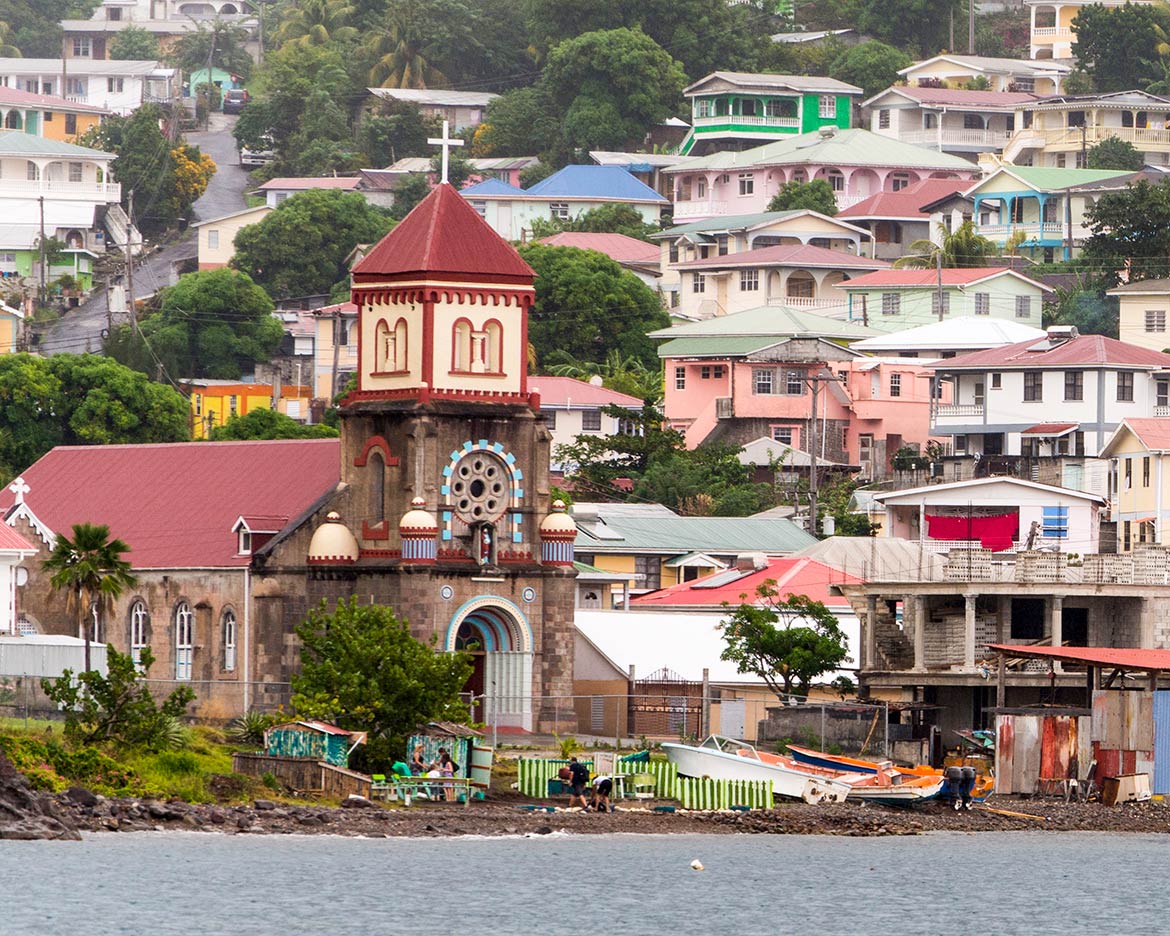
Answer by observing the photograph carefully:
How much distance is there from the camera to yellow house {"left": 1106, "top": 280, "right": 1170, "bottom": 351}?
462ft

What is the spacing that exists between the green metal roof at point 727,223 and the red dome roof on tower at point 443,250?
72053mm

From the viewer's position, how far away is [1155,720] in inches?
3258

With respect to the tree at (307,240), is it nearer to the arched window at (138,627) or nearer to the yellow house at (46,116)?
the yellow house at (46,116)

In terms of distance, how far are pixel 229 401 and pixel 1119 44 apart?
6725 cm

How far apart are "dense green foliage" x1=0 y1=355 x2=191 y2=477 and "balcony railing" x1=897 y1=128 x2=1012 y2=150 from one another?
2776 inches

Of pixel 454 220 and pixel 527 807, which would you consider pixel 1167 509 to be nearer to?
pixel 454 220

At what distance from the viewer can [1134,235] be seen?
5940 inches

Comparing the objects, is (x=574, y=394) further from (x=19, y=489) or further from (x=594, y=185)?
(x=594, y=185)

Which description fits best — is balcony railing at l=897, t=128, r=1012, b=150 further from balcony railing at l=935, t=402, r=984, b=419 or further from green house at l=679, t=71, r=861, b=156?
balcony railing at l=935, t=402, r=984, b=419

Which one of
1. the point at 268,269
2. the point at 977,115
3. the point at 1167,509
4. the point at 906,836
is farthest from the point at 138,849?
the point at 977,115

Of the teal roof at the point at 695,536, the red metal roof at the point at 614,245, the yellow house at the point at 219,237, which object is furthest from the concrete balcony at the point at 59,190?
the teal roof at the point at 695,536

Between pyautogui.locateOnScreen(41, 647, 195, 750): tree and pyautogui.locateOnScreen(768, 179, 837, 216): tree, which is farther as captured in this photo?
pyautogui.locateOnScreen(768, 179, 837, 216): tree

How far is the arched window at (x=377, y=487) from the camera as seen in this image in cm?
8881

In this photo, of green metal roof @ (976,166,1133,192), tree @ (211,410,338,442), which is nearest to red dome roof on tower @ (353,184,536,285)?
tree @ (211,410,338,442)
